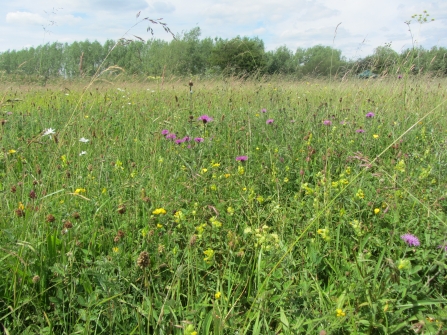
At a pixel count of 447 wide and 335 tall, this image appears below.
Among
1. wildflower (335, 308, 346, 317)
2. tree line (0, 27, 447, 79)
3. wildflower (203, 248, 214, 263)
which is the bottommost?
wildflower (335, 308, 346, 317)

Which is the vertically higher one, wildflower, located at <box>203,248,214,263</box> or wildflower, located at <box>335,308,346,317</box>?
wildflower, located at <box>203,248,214,263</box>

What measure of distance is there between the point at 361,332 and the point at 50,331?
953 mm

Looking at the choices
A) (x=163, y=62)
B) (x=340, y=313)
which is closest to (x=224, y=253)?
(x=340, y=313)

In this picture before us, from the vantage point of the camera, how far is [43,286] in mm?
1153

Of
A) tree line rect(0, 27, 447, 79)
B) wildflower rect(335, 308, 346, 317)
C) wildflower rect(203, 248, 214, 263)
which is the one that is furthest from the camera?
tree line rect(0, 27, 447, 79)

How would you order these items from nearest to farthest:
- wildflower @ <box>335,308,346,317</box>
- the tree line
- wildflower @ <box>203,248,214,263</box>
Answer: wildflower @ <box>335,308,346,317</box>
wildflower @ <box>203,248,214,263</box>
the tree line

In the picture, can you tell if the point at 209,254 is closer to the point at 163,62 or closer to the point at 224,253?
the point at 224,253

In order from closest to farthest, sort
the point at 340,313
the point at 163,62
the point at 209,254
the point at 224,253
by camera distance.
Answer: the point at 340,313 < the point at 209,254 < the point at 224,253 < the point at 163,62

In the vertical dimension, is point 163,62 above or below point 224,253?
above

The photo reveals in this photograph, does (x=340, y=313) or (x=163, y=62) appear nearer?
(x=340, y=313)

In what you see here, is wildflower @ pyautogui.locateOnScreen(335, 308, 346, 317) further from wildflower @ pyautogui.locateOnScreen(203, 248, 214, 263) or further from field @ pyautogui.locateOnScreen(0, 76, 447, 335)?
wildflower @ pyautogui.locateOnScreen(203, 248, 214, 263)

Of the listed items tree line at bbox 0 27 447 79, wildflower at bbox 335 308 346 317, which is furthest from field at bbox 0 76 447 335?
tree line at bbox 0 27 447 79

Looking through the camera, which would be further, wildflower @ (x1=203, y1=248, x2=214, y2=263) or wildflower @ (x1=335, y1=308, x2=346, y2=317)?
wildflower @ (x1=203, y1=248, x2=214, y2=263)

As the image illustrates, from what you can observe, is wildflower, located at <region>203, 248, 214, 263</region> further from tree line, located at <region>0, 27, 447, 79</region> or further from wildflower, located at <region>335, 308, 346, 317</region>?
tree line, located at <region>0, 27, 447, 79</region>
